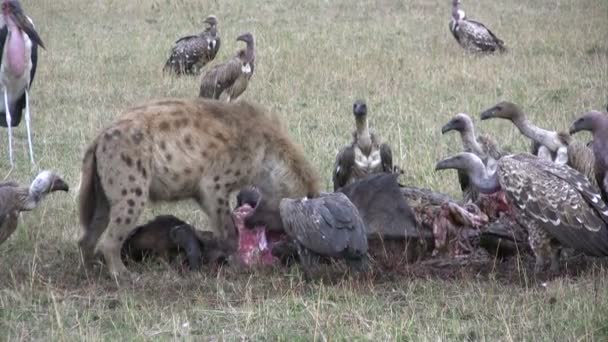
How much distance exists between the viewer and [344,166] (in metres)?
7.86

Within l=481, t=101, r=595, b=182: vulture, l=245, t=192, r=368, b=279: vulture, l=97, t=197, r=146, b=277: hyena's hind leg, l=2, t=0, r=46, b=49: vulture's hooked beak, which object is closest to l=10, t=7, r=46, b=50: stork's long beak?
l=2, t=0, r=46, b=49: vulture's hooked beak

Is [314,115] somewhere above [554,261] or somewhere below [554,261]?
below

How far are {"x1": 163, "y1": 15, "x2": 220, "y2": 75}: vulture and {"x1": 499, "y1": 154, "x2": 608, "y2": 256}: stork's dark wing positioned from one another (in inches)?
299

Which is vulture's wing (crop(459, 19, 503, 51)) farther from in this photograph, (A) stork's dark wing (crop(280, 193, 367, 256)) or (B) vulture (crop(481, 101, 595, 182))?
(A) stork's dark wing (crop(280, 193, 367, 256))

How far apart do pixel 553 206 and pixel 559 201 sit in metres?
0.04

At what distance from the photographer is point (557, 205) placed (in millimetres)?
6148

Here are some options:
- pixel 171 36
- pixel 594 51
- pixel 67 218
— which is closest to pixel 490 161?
pixel 67 218

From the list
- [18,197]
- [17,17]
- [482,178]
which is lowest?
[18,197]

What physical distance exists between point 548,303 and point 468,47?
9430 millimetres

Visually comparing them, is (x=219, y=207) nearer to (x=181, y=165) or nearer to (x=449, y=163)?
(x=181, y=165)

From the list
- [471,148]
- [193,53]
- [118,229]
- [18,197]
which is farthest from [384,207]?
[193,53]

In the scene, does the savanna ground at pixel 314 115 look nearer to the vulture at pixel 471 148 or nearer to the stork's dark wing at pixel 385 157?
the vulture at pixel 471 148

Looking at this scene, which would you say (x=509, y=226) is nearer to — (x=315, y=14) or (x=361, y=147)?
(x=361, y=147)

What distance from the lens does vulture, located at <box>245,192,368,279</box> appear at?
6.04 meters
